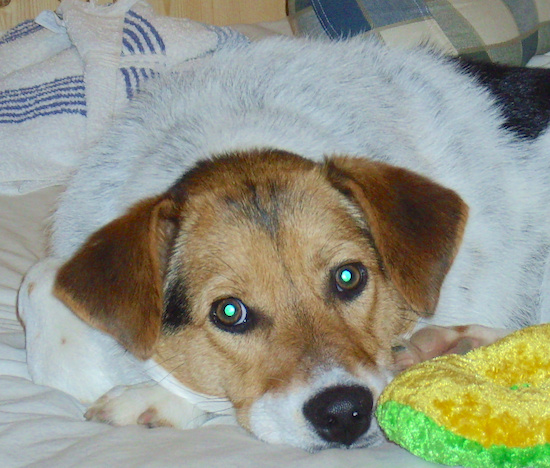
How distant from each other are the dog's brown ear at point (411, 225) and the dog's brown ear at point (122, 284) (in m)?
0.69

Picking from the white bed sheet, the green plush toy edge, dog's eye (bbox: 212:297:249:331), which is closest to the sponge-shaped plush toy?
the green plush toy edge

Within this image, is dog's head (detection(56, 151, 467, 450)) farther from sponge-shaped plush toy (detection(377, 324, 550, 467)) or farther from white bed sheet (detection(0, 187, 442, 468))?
sponge-shaped plush toy (detection(377, 324, 550, 467))

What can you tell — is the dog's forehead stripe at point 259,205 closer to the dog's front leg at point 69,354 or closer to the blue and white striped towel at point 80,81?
the dog's front leg at point 69,354

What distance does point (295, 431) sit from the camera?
210cm

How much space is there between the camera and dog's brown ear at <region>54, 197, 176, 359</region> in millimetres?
2309

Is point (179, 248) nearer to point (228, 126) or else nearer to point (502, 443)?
point (228, 126)

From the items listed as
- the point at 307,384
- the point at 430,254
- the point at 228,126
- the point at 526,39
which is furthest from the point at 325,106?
the point at 526,39

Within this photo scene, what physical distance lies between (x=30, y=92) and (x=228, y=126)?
5.62 feet

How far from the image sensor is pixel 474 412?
175 centimetres

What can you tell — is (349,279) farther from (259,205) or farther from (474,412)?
(474,412)

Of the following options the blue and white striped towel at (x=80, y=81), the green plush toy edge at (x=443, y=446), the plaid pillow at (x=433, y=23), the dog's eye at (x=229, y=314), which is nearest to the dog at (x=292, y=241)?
the dog's eye at (x=229, y=314)

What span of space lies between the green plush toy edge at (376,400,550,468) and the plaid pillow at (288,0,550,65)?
2934 millimetres

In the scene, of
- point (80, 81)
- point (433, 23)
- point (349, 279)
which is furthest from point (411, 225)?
point (433, 23)

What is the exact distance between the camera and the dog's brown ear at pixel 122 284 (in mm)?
2309
